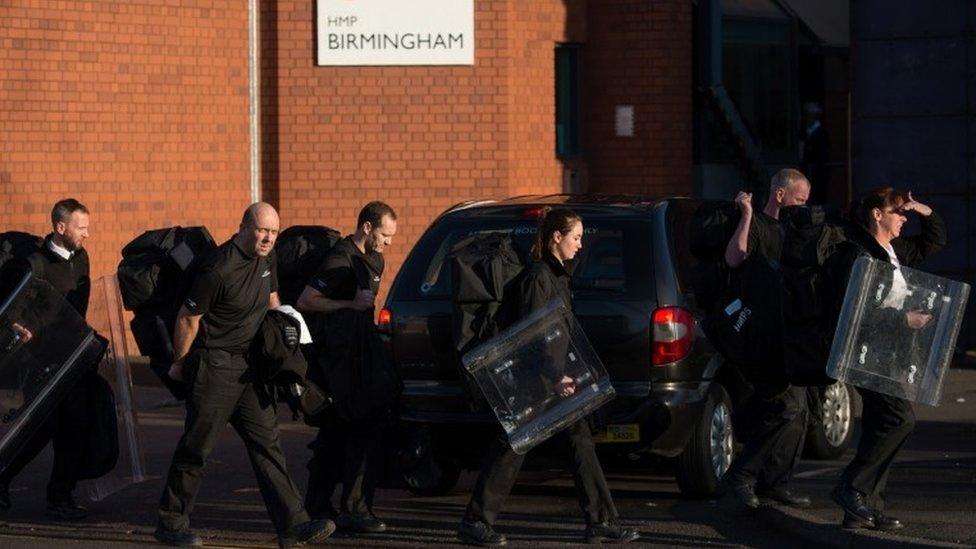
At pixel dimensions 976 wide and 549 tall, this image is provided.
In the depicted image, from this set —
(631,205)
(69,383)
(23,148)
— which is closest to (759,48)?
(23,148)

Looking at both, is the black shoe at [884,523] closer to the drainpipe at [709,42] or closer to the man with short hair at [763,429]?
the man with short hair at [763,429]

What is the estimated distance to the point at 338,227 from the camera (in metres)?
17.9

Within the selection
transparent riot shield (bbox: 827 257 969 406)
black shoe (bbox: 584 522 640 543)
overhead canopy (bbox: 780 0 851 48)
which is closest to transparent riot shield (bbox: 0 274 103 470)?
black shoe (bbox: 584 522 640 543)

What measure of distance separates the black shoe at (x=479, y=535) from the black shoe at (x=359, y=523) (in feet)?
1.91

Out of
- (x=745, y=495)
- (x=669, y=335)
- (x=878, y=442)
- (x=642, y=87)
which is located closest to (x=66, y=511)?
(x=669, y=335)

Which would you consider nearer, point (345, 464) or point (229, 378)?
point (229, 378)

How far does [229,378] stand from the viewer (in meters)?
9.29

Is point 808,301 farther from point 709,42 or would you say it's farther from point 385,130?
point 709,42

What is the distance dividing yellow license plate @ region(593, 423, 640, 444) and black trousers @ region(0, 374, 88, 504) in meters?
2.81

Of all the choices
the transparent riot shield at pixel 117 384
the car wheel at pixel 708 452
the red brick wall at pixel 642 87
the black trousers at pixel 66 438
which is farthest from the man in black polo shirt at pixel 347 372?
the red brick wall at pixel 642 87

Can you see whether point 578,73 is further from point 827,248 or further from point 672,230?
point 827,248

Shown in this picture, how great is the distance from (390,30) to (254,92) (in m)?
1.40

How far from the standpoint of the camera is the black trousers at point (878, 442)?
9.16m

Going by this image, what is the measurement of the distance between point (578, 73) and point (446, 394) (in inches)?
386
